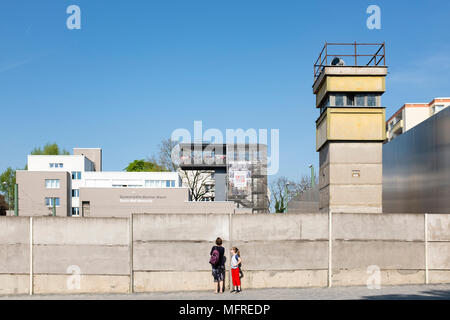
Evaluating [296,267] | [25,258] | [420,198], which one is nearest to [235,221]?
[296,267]

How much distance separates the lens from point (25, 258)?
15086 millimetres

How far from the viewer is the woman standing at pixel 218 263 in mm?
14461

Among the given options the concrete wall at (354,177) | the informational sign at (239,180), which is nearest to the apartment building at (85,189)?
the informational sign at (239,180)

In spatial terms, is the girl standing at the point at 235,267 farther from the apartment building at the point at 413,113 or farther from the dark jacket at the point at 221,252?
the apartment building at the point at 413,113

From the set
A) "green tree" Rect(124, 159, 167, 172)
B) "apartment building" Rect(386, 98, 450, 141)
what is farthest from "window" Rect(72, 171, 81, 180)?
"apartment building" Rect(386, 98, 450, 141)

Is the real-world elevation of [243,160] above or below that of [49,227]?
above

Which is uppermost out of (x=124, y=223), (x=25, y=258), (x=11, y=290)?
(x=124, y=223)

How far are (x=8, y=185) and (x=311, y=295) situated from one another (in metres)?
114

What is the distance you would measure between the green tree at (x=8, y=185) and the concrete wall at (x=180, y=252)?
340 feet

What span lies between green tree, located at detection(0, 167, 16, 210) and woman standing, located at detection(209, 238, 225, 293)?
106m
